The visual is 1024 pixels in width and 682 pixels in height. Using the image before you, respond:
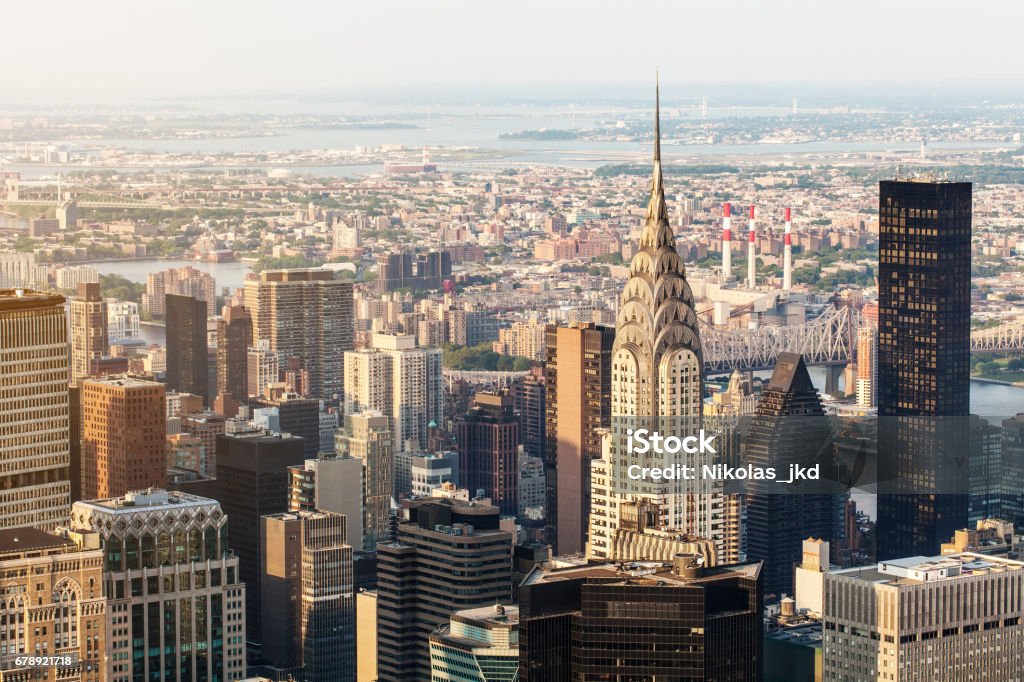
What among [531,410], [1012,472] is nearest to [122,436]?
[1012,472]

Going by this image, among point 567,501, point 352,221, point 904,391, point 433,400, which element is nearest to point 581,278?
point 352,221

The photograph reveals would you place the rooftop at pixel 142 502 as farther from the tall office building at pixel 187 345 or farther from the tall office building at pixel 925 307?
the tall office building at pixel 187 345

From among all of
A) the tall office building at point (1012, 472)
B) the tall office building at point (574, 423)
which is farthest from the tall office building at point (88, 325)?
the tall office building at point (1012, 472)

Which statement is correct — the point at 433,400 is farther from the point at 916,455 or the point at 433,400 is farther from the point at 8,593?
the point at 8,593

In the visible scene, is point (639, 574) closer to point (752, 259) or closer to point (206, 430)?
point (206, 430)

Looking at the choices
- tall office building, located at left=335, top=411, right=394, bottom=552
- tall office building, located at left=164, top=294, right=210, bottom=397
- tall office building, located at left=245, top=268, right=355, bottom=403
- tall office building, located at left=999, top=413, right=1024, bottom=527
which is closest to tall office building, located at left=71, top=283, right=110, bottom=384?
tall office building, located at left=164, top=294, right=210, bottom=397
